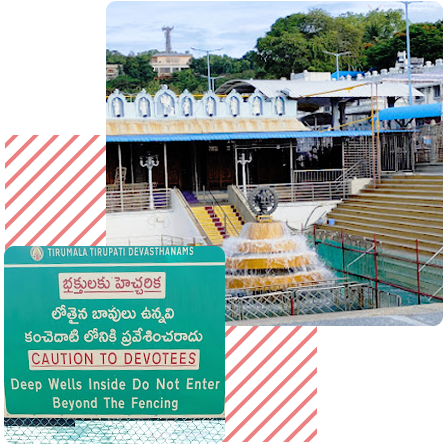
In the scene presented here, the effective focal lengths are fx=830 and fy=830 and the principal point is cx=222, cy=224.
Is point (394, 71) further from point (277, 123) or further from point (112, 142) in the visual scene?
point (112, 142)

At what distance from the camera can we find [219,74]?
82.6 feet

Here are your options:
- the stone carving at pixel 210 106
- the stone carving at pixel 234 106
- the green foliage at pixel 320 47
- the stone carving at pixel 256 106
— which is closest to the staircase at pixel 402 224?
the stone carving at pixel 256 106

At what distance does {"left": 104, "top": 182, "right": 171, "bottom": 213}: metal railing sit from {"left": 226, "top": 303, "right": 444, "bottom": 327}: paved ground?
9.09 m

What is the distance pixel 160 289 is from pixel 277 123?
48.2 feet

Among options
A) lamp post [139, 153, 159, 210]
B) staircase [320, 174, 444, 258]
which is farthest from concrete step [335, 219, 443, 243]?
lamp post [139, 153, 159, 210]

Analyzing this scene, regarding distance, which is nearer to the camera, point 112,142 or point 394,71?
point 112,142

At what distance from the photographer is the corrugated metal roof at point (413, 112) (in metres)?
19.5

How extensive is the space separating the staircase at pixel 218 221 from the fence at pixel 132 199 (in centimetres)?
74

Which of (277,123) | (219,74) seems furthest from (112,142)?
(219,74)

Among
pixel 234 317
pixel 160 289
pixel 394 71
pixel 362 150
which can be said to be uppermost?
pixel 394 71

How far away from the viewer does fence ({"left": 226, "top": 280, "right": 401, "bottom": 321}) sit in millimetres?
10297

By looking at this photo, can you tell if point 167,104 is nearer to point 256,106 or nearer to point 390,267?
point 256,106

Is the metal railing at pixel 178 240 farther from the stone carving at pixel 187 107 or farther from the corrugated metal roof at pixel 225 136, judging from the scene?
the stone carving at pixel 187 107

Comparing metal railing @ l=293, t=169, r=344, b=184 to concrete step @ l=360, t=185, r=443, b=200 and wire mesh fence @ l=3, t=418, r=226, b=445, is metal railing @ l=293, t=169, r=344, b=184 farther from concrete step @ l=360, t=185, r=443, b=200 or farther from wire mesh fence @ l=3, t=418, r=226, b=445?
wire mesh fence @ l=3, t=418, r=226, b=445
